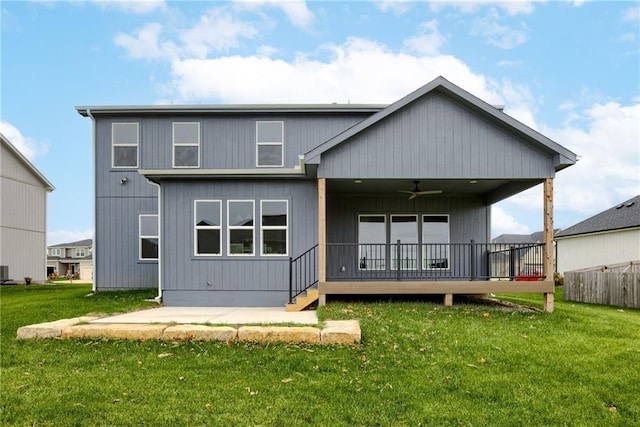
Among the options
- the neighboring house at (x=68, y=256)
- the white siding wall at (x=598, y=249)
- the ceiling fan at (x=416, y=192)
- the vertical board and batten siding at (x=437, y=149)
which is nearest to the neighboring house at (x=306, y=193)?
the vertical board and batten siding at (x=437, y=149)

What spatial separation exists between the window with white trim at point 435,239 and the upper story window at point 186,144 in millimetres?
8064

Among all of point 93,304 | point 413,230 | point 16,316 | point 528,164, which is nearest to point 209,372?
point 16,316

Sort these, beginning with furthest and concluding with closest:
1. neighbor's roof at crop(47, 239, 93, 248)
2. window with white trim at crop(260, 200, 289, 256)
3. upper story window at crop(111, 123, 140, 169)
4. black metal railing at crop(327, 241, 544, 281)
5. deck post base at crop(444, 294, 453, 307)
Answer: neighbor's roof at crop(47, 239, 93, 248) < upper story window at crop(111, 123, 140, 169) < black metal railing at crop(327, 241, 544, 281) < window with white trim at crop(260, 200, 289, 256) < deck post base at crop(444, 294, 453, 307)

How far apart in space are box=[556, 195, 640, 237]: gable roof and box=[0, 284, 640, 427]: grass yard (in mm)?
17644

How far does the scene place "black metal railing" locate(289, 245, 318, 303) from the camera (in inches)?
445

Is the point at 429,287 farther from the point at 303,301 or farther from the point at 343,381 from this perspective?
the point at 343,381

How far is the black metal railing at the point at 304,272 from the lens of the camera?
37.1 ft

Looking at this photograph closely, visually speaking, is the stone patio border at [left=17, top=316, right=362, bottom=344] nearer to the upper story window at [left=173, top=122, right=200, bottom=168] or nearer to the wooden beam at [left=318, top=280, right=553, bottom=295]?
the wooden beam at [left=318, top=280, right=553, bottom=295]

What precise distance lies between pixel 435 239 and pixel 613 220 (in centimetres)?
1572

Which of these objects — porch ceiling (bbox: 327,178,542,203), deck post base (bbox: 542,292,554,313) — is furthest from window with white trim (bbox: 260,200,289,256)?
deck post base (bbox: 542,292,554,313)

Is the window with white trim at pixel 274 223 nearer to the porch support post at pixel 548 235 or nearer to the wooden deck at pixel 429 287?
the wooden deck at pixel 429 287

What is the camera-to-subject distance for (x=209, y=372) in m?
5.21

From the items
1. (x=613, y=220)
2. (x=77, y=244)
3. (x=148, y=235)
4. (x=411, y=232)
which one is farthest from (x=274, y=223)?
(x=77, y=244)

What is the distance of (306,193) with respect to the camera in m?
11.4
